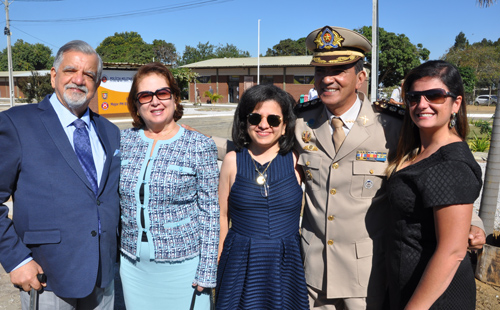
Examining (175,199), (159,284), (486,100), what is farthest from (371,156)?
(486,100)

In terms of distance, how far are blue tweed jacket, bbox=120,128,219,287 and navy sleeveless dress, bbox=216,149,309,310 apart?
13 centimetres

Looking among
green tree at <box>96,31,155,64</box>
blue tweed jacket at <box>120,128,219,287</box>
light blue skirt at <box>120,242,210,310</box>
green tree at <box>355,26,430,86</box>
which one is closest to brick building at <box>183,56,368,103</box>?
green tree at <box>355,26,430,86</box>

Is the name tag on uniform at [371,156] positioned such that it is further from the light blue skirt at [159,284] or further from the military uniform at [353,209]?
the light blue skirt at [159,284]

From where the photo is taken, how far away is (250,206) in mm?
2383

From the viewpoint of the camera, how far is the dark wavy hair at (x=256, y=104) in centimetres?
245

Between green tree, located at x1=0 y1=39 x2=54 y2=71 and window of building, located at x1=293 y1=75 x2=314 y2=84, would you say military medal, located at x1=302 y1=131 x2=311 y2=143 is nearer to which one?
window of building, located at x1=293 y1=75 x2=314 y2=84

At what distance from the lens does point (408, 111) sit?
218 centimetres

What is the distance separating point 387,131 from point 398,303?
1.00 meters

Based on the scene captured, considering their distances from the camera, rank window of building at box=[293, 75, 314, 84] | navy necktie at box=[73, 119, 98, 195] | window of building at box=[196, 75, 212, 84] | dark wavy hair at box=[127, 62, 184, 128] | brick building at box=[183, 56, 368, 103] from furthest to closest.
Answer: window of building at box=[196, 75, 212, 84] < brick building at box=[183, 56, 368, 103] < window of building at box=[293, 75, 314, 84] < dark wavy hair at box=[127, 62, 184, 128] < navy necktie at box=[73, 119, 98, 195]

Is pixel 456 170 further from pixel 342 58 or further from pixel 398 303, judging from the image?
pixel 342 58

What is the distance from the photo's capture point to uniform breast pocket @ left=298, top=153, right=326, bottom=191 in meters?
2.45

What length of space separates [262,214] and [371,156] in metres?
0.75

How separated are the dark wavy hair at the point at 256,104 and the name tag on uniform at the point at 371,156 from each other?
0.44m

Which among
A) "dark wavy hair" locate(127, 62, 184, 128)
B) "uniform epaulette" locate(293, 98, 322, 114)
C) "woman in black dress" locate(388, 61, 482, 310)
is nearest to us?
"woman in black dress" locate(388, 61, 482, 310)
